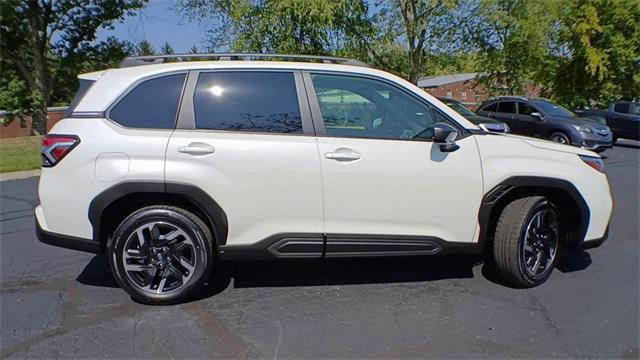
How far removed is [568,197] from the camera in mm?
3453

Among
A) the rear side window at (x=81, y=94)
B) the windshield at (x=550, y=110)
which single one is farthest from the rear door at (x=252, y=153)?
the windshield at (x=550, y=110)

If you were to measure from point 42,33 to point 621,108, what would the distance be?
21952mm

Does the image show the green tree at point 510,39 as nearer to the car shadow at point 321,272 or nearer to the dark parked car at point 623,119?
the dark parked car at point 623,119

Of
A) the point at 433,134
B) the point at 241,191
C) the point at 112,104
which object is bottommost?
the point at 241,191

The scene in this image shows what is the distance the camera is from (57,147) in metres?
2.98

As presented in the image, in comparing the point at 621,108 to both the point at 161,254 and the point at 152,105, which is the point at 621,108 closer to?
the point at 152,105

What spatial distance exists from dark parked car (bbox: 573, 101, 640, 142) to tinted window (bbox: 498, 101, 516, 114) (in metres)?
3.72

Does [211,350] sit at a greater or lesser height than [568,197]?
lesser

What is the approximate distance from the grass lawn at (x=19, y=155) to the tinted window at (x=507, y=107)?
1271 centimetres

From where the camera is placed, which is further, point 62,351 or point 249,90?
point 249,90

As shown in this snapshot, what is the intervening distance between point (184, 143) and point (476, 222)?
90.1 inches

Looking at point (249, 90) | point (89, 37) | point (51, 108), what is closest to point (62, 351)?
point (249, 90)

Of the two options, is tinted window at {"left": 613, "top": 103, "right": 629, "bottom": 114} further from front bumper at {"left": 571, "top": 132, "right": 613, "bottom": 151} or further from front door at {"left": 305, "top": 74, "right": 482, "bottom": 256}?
front door at {"left": 305, "top": 74, "right": 482, "bottom": 256}

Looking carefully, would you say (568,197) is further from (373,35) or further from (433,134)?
(373,35)
